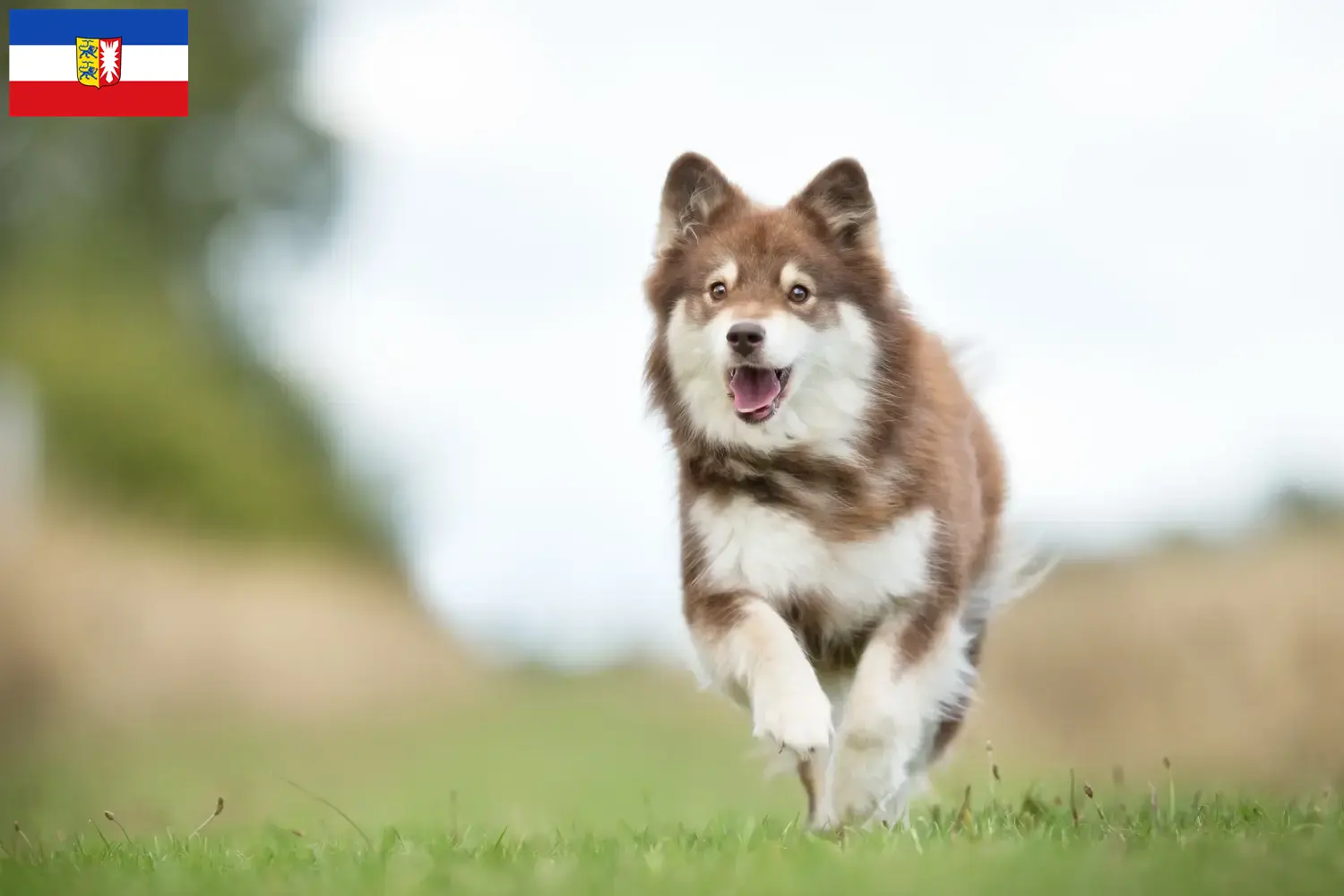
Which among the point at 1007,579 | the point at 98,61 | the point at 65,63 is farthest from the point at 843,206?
the point at 65,63

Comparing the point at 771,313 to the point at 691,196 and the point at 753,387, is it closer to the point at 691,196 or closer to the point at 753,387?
the point at 753,387

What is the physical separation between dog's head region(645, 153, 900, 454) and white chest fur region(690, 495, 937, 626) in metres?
0.29

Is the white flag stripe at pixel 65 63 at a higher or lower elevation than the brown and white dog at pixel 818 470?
higher

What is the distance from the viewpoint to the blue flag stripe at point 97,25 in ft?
19.7

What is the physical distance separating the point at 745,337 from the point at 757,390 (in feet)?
0.79

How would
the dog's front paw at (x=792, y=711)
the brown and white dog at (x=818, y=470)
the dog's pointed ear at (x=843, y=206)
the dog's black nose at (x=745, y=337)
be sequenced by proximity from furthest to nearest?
the dog's pointed ear at (x=843, y=206) < the brown and white dog at (x=818, y=470) < the dog's black nose at (x=745, y=337) < the dog's front paw at (x=792, y=711)

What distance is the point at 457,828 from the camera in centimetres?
527

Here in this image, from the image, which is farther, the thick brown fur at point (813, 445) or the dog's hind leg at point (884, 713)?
the thick brown fur at point (813, 445)

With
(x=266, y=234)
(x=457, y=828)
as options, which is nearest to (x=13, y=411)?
(x=266, y=234)

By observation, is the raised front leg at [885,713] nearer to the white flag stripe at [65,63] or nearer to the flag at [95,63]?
the flag at [95,63]

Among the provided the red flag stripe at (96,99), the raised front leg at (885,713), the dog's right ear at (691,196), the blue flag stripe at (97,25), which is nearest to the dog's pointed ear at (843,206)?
the dog's right ear at (691,196)

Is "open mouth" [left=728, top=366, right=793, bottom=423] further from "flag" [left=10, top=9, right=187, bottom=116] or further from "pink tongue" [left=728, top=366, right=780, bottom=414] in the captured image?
"flag" [left=10, top=9, right=187, bottom=116]

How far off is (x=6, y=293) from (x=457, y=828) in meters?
10.9

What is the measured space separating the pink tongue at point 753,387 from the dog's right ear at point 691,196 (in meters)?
0.69
